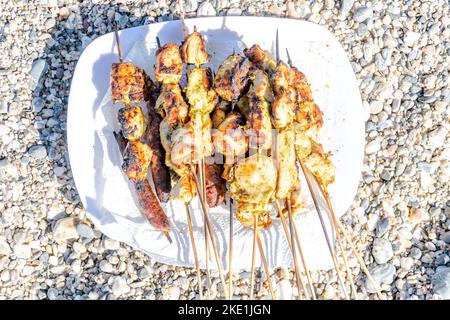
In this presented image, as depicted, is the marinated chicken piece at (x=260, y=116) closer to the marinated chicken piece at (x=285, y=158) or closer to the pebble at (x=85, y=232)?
the marinated chicken piece at (x=285, y=158)

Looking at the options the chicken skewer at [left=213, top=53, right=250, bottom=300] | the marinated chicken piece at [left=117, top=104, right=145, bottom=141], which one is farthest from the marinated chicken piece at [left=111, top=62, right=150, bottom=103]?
the chicken skewer at [left=213, top=53, right=250, bottom=300]

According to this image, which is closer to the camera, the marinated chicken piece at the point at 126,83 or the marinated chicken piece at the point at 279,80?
the marinated chicken piece at the point at 279,80

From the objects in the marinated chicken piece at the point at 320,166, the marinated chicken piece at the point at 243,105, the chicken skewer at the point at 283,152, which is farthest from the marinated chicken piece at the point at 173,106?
the marinated chicken piece at the point at 320,166

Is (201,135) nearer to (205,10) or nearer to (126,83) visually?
(126,83)

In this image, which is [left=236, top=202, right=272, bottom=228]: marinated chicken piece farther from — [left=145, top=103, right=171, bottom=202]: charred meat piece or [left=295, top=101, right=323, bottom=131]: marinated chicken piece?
[left=295, top=101, right=323, bottom=131]: marinated chicken piece
